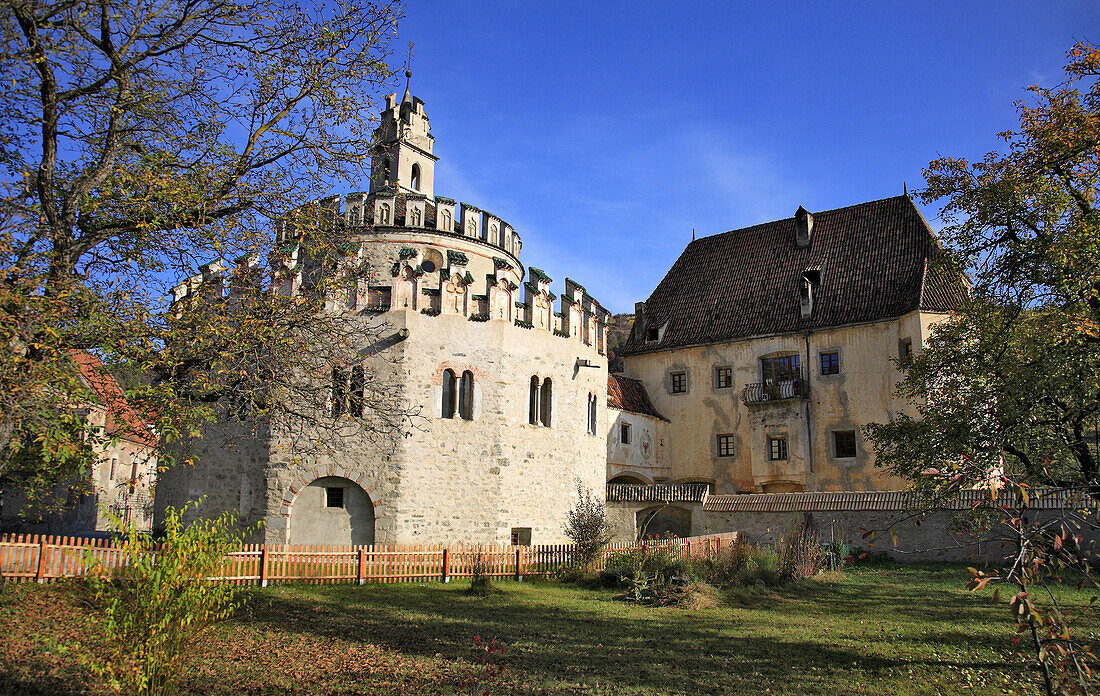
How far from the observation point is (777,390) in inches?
1193

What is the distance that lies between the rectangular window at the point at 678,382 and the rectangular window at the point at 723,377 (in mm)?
1474

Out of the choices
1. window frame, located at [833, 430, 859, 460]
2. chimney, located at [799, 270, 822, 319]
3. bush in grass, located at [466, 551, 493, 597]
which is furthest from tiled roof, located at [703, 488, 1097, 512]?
bush in grass, located at [466, 551, 493, 597]

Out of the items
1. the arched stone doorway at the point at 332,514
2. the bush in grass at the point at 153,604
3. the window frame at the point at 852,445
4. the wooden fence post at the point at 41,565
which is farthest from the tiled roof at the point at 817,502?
the bush in grass at the point at 153,604

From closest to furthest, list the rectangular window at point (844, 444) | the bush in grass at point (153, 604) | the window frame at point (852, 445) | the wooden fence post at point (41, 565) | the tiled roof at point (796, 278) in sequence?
1. the bush in grass at point (153, 604)
2. the wooden fence post at point (41, 565)
3. the window frame at point (852, 445)
4. the rectangular window at point (844, 444)
5. the tiled roof at point (796, 278)

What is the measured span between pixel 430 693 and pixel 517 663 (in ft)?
5.70

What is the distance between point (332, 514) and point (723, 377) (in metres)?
19.0

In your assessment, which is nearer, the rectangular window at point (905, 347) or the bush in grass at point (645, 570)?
the bush in grass at point (645, 570)

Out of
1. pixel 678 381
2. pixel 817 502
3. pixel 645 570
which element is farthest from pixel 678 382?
pixel 645 570

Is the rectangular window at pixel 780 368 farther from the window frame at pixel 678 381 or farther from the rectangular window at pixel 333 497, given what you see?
the rectangular window at pixel 333 497

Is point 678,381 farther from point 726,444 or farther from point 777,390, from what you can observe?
point 777,390

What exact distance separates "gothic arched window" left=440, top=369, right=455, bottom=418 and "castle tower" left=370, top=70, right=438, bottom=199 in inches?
255

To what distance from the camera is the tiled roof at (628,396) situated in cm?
3009

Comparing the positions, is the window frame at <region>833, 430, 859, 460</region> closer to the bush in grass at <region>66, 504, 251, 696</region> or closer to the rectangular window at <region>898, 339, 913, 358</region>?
the rectangular window at <region>898, 339, 913, 358</region>

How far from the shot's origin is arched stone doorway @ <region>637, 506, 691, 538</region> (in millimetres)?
26938
